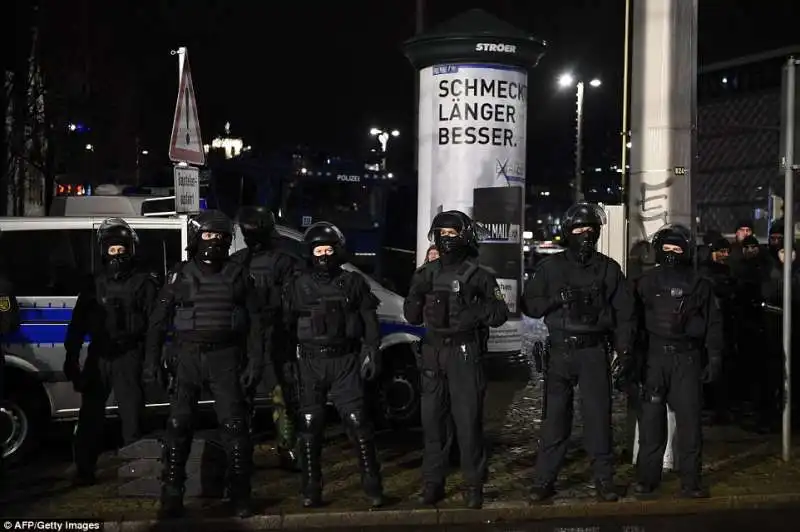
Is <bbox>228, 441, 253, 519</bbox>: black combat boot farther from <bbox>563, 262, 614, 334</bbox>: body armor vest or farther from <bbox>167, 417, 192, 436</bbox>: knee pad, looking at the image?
<bbox>563, 262, 614, 334</bbox>: body armor vest

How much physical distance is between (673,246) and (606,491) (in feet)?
5.77

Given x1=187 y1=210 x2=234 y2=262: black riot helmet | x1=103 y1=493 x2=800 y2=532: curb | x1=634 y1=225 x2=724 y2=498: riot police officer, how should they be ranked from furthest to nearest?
x1=634 y1=225 x2=724 y2=498: riot police officer < x1=187 y1=210 x2=234 y2=262: black riot helmet < x1=103 y1=493 x2=800 y2=532: curb

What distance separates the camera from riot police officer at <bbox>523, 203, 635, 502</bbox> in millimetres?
6762

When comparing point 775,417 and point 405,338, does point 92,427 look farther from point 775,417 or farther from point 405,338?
point 775,417

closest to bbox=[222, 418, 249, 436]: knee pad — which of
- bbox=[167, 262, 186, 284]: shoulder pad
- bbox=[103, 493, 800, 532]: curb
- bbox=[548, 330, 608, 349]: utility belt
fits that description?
bbox=[103, 493, 800, 532]: curb

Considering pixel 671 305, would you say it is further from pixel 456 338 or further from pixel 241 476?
pixel 241 476

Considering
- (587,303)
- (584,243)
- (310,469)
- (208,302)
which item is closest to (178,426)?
(208,302)

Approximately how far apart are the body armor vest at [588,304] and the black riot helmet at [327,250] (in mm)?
1578

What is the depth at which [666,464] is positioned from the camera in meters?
7.67

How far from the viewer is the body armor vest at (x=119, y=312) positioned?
279 inches

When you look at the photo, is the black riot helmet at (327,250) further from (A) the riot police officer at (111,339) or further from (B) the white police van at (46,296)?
(B) the white police van at (46,296)

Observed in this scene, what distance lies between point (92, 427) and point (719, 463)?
4.88 meters

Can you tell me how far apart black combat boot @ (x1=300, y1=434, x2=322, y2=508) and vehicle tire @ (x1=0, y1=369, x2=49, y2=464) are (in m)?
2.68

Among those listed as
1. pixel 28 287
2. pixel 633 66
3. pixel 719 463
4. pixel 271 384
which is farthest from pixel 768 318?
pixel 28 287
